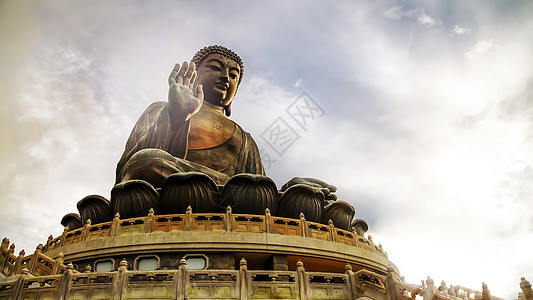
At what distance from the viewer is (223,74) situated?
594 inches

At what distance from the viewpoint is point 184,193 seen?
9094 mm

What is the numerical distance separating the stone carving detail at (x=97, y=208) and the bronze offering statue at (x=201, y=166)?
0.02 m

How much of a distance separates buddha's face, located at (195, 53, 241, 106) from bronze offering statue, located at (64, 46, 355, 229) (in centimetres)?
4

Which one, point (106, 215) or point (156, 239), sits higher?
point (106, 215)

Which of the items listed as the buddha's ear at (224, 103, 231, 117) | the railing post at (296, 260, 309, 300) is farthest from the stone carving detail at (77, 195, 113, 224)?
the buddha's ear at (224, 103, 231, 117)

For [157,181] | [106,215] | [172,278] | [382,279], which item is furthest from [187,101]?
[382,279]

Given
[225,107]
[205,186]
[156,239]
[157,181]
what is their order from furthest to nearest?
[225,107] < [157,181] < [205,186] < [156,239]

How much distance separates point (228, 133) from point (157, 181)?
4339mm

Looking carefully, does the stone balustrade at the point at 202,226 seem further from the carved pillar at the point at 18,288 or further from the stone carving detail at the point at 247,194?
the carved pillar at the point at 18,288

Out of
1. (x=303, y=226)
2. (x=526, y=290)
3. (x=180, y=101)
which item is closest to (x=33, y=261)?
(x=303, y=226)

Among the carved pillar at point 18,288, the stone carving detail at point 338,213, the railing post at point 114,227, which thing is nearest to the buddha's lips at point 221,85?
the stone carving detail at point 338,213

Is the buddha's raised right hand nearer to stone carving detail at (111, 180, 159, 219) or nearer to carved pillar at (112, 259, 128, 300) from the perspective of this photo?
stone carving detail at (111, 180, 159, 219)

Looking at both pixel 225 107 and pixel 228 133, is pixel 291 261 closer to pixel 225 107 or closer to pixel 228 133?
pixel 228 133

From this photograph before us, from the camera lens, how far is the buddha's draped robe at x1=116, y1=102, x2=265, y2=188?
10141 millimetres
